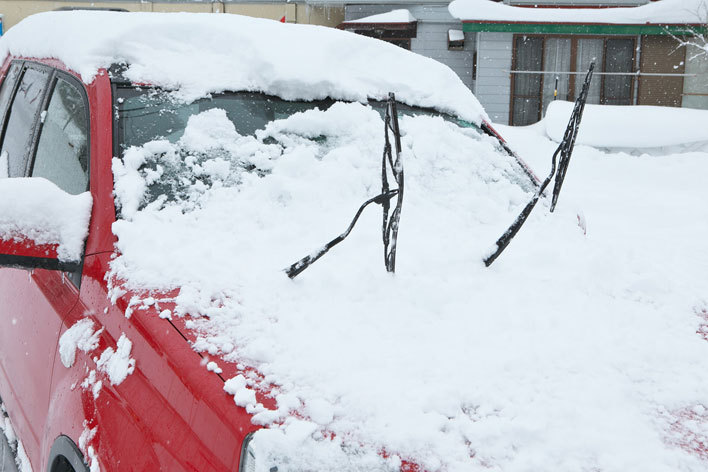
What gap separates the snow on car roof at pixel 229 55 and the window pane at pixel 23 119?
118 mm

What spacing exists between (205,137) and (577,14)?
594 inches

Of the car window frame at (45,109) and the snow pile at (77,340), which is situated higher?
the car window frame at (45,109)

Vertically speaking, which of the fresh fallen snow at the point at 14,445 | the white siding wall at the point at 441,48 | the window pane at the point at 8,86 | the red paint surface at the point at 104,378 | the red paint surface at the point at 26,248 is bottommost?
the fresh fallen snow at the point at 14,445

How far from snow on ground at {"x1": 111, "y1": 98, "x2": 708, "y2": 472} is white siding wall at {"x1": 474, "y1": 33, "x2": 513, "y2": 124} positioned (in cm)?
1360

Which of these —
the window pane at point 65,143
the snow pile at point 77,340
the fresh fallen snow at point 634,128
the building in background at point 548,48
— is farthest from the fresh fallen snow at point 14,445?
the building in background at point 548,48

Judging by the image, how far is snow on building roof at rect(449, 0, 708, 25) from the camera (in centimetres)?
1482

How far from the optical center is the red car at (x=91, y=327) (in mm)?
1402

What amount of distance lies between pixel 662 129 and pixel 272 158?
11405mm

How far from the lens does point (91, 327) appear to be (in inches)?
70.4

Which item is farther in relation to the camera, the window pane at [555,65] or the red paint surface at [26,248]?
the window pane at [555,65]

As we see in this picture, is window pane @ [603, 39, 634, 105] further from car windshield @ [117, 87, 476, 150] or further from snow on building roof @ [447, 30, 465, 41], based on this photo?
car windshield @ [117, 87, 476, 150]

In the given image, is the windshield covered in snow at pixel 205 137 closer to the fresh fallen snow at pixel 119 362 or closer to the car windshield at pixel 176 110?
the car windshield at pixel 176 110

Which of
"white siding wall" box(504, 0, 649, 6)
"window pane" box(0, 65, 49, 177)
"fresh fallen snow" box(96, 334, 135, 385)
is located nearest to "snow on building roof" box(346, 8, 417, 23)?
"white siding wall" box(504, 0, 649, 6)

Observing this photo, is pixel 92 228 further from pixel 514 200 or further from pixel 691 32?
pixel 691 32
